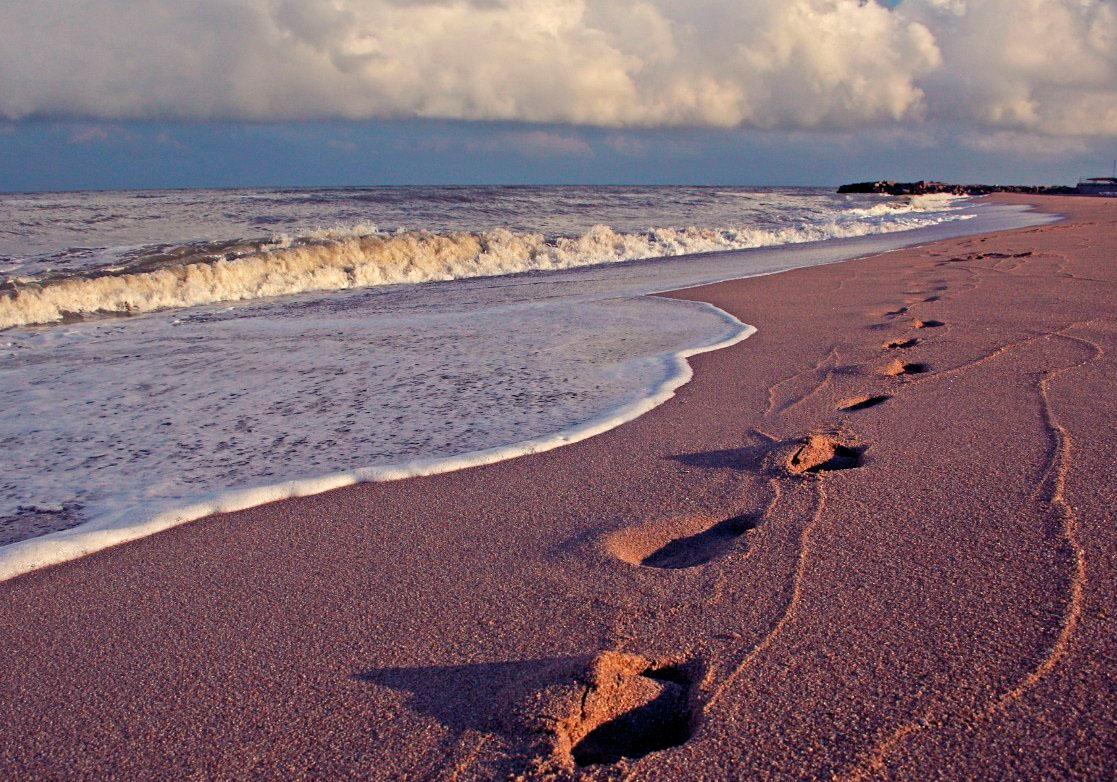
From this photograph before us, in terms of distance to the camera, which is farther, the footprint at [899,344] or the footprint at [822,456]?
the footprint at [899,344]

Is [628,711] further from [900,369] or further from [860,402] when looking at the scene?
[900,369]

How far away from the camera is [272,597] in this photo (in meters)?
2.81

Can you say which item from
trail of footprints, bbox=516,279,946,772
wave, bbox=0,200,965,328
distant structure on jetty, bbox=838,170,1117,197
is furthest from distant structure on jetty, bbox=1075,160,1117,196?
trail of footprints, bbox=516,279,946,772

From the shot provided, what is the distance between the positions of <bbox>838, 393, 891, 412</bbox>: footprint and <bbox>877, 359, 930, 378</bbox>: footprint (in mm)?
510

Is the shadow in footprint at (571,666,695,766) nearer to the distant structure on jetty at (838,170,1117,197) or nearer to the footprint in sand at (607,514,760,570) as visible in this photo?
the footprint in sand at (607,514,760,570)

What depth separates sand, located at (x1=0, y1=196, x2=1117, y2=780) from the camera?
1953 millimetres

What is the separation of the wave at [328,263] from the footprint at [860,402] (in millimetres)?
10684

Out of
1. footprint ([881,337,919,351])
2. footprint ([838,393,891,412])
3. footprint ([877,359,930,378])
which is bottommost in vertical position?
footprint ([838,393,891,412])

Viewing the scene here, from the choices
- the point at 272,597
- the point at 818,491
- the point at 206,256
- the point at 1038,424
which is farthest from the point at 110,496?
the point at 206,256

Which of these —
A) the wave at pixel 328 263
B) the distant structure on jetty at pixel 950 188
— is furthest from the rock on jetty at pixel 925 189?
the wave at pixel 328 263

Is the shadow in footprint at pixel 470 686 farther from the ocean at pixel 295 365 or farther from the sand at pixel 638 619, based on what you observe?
the ocean at pixel 295 365

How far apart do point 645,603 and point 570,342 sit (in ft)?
15.2

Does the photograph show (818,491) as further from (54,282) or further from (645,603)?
(54,282)

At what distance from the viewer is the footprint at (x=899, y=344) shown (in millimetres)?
5988
